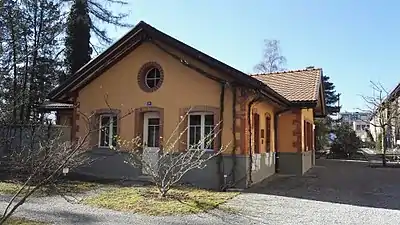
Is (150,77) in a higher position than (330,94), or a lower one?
lower

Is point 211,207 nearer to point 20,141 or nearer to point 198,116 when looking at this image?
point 198,116

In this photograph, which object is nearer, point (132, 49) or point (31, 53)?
point (132, 49)

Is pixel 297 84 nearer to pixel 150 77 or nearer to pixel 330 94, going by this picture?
pixel 150 77

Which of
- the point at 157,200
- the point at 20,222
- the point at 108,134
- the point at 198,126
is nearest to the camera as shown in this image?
the point at 20,222

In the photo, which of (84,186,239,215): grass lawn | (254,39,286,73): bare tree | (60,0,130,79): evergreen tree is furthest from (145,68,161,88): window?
(254,39,286,73): bare tree

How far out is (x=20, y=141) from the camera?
1817 cm

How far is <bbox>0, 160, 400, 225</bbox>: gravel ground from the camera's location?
8453mm

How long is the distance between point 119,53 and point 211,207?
8.06m

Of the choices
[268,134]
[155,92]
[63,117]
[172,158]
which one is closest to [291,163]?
[268,134]

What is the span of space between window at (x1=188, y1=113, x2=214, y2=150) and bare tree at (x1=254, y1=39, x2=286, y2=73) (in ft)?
93.9

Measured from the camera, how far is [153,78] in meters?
15.3

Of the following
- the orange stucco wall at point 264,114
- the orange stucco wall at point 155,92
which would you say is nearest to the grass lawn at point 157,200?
the orange stucco wall at point 155,92

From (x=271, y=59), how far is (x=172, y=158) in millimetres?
30550

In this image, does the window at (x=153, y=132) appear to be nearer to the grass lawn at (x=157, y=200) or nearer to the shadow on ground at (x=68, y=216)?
the grass lawn at (x=157, y=200)
